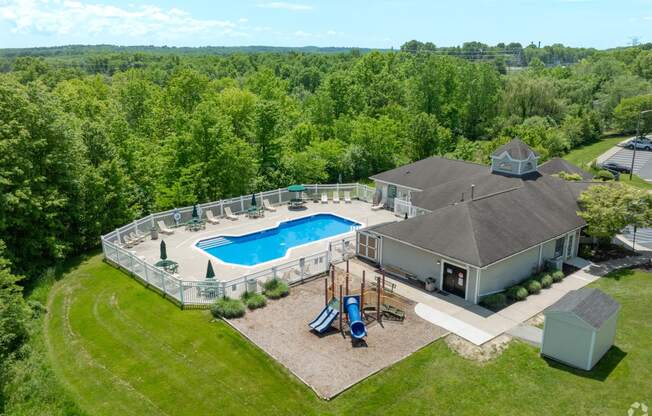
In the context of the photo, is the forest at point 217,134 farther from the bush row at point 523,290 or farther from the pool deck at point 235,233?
the bush row at point 523,290

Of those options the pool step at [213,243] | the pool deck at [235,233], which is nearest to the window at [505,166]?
the pool deck at [235,233]

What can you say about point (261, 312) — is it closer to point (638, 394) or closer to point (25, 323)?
point (25, 323)

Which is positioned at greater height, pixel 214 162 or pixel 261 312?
pixel 214 162

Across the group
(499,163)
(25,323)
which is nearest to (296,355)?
(25,323)

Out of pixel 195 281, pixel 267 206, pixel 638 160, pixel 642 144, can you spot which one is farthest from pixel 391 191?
pixel 642 144

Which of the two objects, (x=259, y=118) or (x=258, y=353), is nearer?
(x=258, y=353)

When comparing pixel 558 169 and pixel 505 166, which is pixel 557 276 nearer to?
pixel 505 166

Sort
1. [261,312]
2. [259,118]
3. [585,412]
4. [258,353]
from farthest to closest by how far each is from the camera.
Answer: [259,118] < [261,312] < [258,353] < [585,412]
